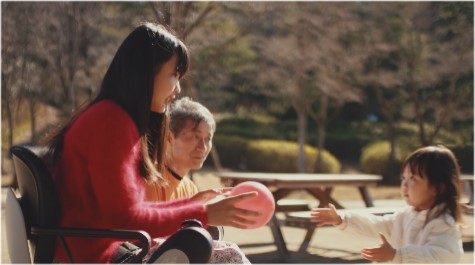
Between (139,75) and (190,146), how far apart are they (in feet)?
→ 3.53

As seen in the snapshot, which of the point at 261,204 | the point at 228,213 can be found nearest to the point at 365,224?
the point at 261,204

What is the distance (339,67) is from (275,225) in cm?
1443

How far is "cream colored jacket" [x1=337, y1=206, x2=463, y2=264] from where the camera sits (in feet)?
10.5

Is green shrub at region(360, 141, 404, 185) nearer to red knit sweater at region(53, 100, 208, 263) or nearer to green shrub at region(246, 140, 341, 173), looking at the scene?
green shrub at region(246, 140, 341, 173)

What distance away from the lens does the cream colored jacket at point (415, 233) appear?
320cm

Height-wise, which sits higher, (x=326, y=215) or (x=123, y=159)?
(x=123, y=159)

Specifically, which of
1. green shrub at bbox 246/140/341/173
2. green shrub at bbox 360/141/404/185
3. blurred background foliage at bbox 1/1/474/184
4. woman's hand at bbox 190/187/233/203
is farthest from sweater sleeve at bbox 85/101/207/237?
green shrub at bbox 246/140/341/173

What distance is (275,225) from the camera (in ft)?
23.1

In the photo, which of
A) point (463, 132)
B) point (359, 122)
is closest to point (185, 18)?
point (463, 132)

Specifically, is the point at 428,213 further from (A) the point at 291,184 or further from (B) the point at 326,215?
(A) the point at 291,184

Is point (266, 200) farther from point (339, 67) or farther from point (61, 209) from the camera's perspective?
point (339, 67)

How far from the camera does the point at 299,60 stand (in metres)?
20.5

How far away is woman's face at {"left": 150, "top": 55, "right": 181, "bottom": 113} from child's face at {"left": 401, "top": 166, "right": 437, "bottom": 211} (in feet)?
4.39

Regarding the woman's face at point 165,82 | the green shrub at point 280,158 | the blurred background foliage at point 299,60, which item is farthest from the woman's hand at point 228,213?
the green shrub at point 280,158
